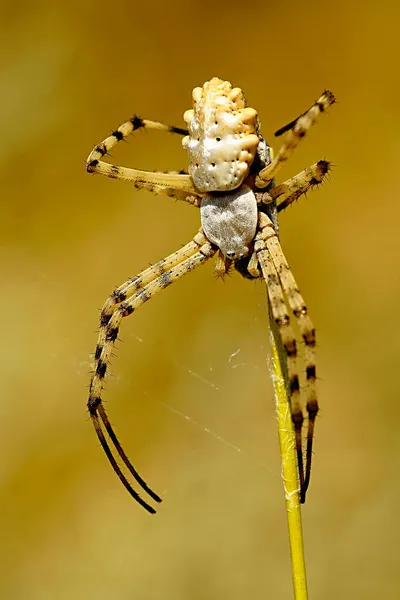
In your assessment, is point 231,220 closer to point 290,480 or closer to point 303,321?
point 303,321

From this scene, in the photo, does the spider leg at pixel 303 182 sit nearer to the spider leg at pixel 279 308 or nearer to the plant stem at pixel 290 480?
the spider leg at pixel 279 308

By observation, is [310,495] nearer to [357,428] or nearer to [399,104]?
[357,428]

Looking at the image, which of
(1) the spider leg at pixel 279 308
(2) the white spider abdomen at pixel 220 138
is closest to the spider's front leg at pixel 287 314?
(1) the spider leg at pixel 279 308

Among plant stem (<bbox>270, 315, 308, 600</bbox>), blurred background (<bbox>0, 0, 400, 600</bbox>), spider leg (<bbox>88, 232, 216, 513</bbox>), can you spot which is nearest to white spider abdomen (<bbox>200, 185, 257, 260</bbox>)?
spider leg (<bbox>88, 232, 216, 513</bbox>)

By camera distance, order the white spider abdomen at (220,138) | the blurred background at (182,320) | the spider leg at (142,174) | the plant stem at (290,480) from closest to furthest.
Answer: the plant stem at (290,480)
the white spider abdomen at (220,138)
the spider leg at (142,174)
the blurred background at (182,320)

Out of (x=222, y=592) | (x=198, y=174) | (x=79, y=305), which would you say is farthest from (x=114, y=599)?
(x=198, y=174)
